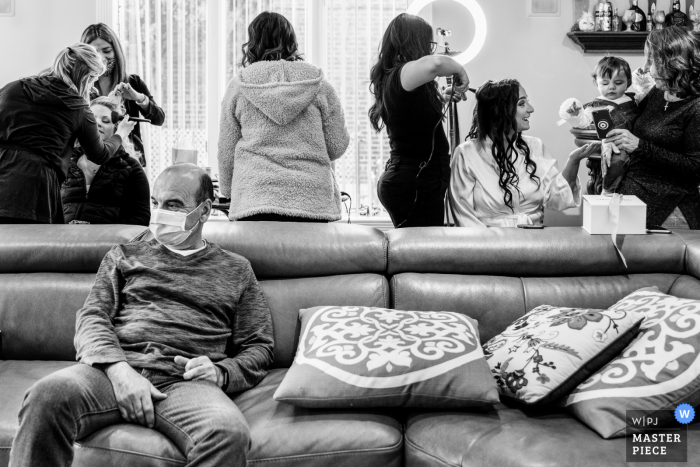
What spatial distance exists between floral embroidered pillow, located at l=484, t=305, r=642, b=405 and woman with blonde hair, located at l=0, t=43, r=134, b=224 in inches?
69.0

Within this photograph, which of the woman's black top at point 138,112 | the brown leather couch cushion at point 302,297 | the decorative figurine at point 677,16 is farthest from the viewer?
the decorative figurine at point 677,16

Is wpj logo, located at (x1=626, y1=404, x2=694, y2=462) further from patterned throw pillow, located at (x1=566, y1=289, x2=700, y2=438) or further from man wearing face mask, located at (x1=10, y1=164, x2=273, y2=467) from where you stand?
man wearing face mask, located at (x1=10, y1=164, x2=273, y2=467)

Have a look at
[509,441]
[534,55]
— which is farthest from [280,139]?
[534,55]

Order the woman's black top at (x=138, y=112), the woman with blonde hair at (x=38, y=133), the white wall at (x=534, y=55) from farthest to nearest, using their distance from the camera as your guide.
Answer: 1. the white wall at (x=534, y=55)
2. the woman's black top at (x=138, y=112)
3. the woman with blonde hair at (x=38, y=133)

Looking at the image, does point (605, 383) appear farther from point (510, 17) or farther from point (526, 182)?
→ point (510, 17)

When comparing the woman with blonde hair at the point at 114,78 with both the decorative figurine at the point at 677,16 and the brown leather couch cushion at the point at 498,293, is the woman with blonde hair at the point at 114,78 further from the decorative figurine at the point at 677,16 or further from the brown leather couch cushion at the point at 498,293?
the decorative figurine at the point at 677,16

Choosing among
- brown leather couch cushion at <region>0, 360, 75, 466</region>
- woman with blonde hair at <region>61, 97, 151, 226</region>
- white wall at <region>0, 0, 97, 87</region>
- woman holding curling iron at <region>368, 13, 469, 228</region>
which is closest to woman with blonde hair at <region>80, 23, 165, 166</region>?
woman with blonde hair at <region>61, 97, 151, 226</region>

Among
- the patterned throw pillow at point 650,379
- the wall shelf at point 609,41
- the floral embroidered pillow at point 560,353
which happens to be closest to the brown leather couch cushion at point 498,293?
the floral embroidered pillow at point 560,353

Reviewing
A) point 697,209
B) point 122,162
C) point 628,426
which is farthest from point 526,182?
point 122,162

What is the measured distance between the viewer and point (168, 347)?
1.90m

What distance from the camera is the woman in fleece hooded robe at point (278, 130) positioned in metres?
2.44

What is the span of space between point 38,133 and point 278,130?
922mm

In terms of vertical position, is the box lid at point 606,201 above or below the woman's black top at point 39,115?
below

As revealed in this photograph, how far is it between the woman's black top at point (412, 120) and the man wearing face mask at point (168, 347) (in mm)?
854
